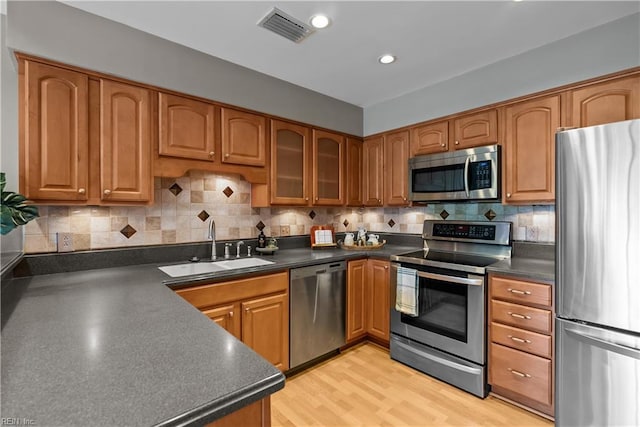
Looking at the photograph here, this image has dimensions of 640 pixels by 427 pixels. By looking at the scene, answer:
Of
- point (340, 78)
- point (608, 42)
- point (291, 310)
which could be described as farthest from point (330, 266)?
point (608, 42)

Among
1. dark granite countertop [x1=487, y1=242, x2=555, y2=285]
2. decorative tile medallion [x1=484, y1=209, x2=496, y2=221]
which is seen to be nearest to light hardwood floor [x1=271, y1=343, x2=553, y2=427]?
dark granite countertop [x1=487, y1=242, x2=555, y2=285]

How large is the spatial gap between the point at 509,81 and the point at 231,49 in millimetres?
2215

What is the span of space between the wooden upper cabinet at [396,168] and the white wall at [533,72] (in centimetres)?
16

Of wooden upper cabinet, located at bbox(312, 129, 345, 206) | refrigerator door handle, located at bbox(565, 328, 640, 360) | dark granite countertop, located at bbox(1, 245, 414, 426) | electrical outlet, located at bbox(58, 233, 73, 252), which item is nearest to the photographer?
dark granite countertop, located at bbox(1, 245, 414, 426)

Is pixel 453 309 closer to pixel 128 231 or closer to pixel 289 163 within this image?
pixel 289 163

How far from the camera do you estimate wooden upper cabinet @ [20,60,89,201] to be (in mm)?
1628

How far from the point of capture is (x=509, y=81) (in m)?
2.39

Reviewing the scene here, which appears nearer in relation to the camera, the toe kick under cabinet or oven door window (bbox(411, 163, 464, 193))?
the toe kick under cabinet

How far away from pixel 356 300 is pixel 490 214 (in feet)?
4.84

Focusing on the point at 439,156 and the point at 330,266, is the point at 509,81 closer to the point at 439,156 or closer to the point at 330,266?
the point at 439,156

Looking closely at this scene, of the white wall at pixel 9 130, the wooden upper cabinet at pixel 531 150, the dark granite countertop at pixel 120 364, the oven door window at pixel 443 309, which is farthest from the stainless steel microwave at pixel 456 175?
the white wall at pixel 9 130

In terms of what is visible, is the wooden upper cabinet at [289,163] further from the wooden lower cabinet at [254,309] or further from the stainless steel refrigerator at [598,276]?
the stainless steel refrigerator at [598,276]

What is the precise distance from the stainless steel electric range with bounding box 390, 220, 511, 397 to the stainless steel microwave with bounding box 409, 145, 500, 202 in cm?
37

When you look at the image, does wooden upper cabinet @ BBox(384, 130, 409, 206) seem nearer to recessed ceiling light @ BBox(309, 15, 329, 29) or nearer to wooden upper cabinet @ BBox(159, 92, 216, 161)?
recessed ceiling light @ BBox(309, 15, 329, 29)
